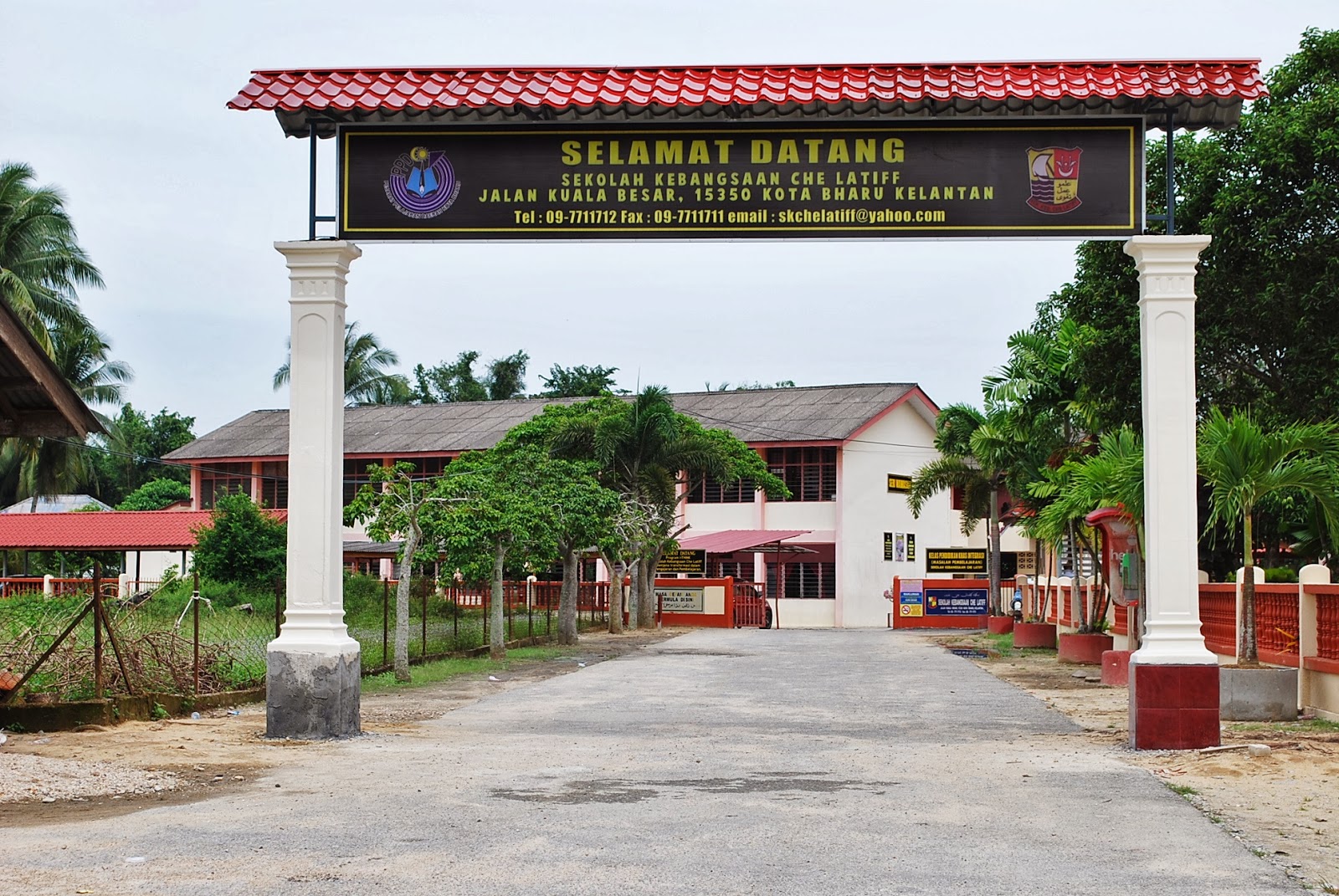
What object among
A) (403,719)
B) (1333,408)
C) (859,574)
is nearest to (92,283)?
(859,574)

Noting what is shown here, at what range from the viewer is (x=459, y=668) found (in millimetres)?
21781

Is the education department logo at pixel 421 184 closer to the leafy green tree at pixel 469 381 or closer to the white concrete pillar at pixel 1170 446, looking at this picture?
the white concrete pillar at pixel 1170 446

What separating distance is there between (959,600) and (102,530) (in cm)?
2514

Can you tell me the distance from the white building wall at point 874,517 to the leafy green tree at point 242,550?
60.9 ft

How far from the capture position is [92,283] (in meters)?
43.6

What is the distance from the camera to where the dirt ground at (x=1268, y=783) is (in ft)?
24.1

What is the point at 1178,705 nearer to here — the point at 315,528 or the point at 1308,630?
the point at 1308,630

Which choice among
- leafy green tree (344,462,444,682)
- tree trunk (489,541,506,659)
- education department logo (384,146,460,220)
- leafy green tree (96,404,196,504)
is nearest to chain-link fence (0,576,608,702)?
tree trunk (489,541,506,659)

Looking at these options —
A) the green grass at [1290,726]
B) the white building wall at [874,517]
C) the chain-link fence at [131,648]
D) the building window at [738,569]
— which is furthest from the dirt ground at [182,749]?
the building window at [738,569]

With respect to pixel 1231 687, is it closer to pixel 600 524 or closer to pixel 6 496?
pixel 600 524

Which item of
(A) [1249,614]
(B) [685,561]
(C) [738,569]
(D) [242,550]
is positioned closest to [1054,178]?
(A) [1249,614]

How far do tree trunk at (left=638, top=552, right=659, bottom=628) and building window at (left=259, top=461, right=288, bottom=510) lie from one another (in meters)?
20.5

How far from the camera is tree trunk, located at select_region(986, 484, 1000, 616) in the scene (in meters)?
37.9

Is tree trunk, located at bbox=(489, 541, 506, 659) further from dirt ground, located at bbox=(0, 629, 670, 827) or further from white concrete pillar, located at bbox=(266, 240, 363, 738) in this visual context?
white concrete pillar, located at bbox=(266, 240, 363, 738)
